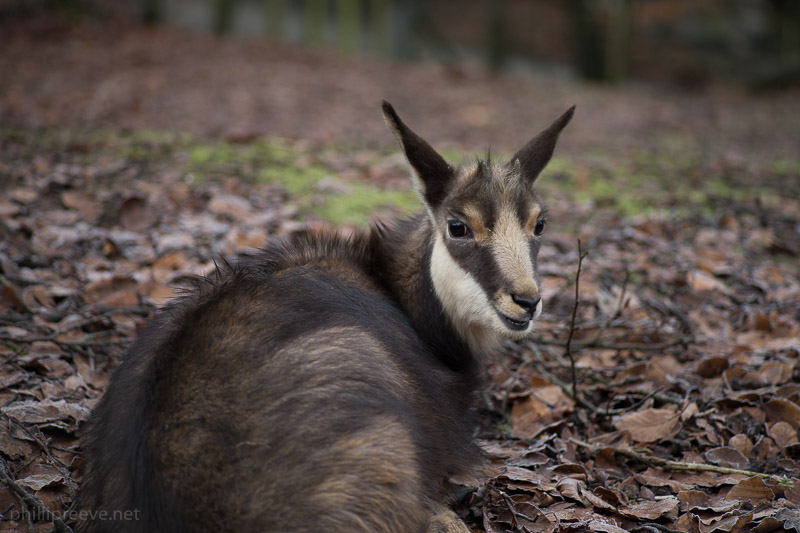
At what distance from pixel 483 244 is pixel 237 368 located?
5.91 feet

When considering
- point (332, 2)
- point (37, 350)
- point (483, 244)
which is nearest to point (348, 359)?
point (483, 244)

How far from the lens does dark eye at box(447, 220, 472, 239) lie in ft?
14.6

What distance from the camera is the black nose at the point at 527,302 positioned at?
411 cm

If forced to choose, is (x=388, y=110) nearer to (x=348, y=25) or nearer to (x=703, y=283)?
(x=703, y=283)

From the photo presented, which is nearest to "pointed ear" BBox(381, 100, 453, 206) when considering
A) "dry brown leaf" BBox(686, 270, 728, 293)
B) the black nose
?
the black nose

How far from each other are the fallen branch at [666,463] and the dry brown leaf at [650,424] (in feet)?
0.68

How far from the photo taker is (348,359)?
3.50 metres

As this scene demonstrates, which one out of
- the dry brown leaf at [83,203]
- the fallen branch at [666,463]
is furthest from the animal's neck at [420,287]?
the dry brown leaf at [83,203]

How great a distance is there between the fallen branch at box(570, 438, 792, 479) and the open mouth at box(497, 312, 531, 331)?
0.88 metres

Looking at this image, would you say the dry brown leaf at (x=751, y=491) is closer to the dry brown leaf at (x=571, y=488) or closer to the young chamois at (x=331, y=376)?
the dry brown leaf at (x=571, y=488)

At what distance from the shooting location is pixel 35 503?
11.3ft

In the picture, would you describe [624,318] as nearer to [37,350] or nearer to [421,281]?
[421,281]

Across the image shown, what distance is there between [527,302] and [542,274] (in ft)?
8.97

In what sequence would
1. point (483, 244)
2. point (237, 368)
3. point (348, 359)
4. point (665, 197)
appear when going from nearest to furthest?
point (237, 368) → point (348, 359) → point (483, 244) → point (665, 197)
